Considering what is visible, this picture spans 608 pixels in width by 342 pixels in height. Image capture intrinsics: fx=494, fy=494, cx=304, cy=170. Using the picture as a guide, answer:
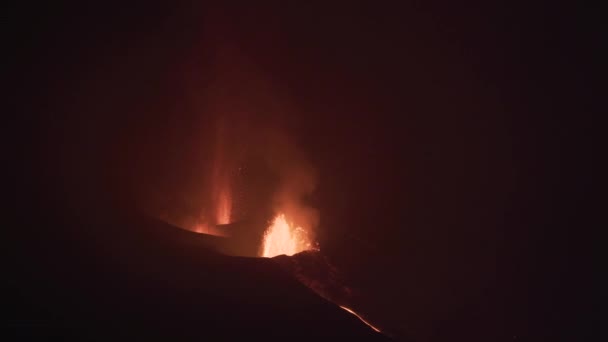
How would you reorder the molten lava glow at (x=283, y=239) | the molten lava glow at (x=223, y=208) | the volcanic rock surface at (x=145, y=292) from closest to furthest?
the volcanic rock surface at (x=145, y=292)
the molten lava glow at (x=283, y=239)
the molten lava glow at (x=223, y=208)

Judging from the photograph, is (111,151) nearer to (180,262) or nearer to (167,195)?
(167,195)

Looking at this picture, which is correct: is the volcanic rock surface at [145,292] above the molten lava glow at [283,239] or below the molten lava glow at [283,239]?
below

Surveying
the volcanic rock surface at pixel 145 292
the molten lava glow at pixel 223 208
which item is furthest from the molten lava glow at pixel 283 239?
the volcanic rock surface at pixel 145 292

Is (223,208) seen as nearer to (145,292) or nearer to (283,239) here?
(283,239)

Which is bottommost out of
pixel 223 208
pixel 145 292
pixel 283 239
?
pixel 145 292

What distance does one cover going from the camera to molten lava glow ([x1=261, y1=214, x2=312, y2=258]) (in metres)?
23.4

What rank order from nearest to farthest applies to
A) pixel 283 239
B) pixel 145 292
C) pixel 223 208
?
pixel 145 292 → pixel 283 239 → pixel 223 208

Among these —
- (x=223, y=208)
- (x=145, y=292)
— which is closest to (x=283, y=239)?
(x=223, y=208)

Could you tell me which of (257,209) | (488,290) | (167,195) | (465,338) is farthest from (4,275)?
(488,290)

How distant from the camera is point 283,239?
83.7 ft

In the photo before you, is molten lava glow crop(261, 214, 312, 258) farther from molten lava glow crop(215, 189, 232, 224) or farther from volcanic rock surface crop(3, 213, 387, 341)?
volcanic rock surface crop(3, 213, 387, 341)

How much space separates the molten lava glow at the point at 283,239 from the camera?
23.4 meters

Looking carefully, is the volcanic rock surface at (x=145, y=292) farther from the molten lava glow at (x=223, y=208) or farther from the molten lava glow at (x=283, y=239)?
the molten lava glow at (x=223, y=208)

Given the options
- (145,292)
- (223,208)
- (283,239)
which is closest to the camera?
(145,292)
